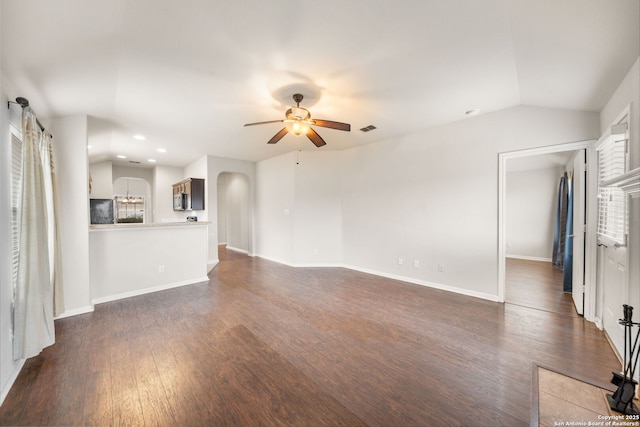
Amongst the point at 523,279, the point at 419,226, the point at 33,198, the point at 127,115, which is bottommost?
the point at 523,279

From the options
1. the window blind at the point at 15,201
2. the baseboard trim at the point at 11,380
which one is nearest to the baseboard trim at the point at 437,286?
the baseboard trim at the point at 11,380

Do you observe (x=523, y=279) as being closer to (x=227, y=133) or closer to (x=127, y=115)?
(x=227, y=133)

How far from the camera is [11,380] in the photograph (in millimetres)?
1928

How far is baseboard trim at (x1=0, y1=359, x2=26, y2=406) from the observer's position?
178 centimetres

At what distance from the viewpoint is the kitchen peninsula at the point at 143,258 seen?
12.0ft

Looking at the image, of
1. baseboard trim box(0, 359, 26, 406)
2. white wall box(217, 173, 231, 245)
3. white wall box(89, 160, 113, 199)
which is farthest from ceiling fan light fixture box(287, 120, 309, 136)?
white wall box(89, 160, 113, 199)

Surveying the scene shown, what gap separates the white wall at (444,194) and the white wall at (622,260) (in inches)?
30.3

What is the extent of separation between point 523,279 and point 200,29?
6.25 meters

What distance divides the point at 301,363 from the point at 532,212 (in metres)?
7.57

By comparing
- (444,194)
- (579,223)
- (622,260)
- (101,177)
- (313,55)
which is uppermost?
(313,55)

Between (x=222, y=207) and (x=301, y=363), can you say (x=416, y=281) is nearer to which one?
(x=301, y=363)

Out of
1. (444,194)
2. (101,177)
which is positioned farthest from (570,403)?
(101,177)

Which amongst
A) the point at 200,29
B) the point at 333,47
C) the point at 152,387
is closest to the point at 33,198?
the point at 152,387

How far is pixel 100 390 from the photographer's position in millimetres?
1852
